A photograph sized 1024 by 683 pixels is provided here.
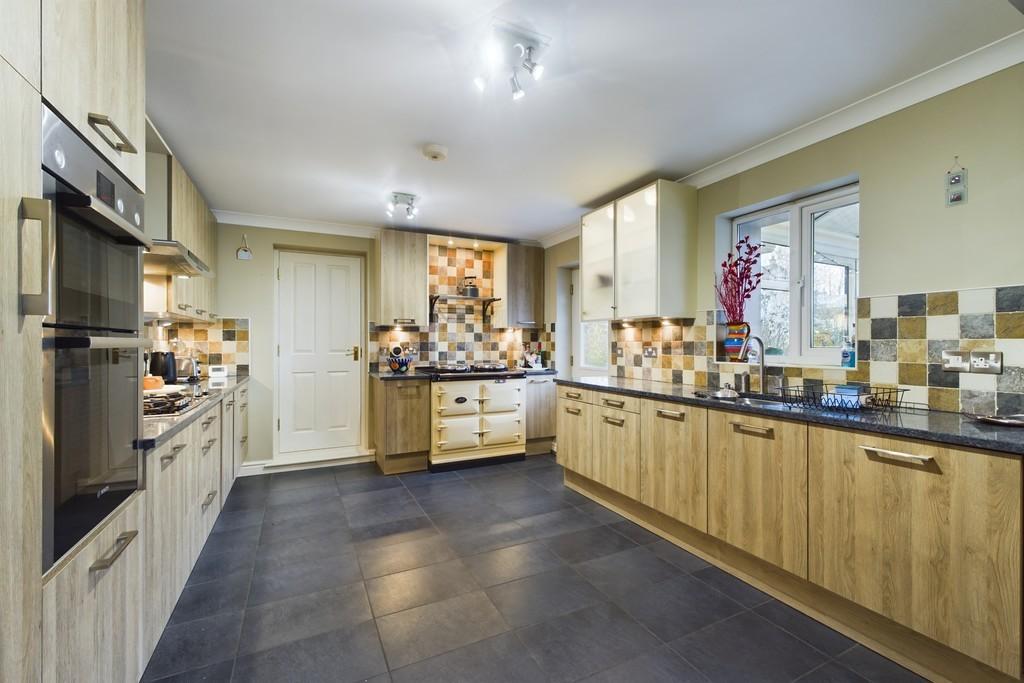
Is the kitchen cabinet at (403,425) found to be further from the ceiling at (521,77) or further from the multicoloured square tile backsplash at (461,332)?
the ceiling at (521,77)

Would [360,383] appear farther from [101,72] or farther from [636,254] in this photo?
[101,72]

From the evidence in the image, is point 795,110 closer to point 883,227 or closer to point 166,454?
point 883,227

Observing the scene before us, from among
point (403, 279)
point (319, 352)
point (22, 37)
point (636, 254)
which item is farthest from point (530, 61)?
point (319, 352)

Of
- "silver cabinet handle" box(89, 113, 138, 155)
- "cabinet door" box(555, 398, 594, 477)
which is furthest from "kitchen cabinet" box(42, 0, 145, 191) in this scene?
"cabinet door" box(555, 398, 594, 477)

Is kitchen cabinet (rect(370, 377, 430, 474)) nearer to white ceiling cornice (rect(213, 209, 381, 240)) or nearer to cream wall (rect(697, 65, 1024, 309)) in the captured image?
white ceiling cornice (rect(213, 209, 381, 240))

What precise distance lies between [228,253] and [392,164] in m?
2.13

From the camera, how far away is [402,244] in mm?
4445

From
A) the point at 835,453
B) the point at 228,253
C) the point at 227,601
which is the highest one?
the point at 228,253

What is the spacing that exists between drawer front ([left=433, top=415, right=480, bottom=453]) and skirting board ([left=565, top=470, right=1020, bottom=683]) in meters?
1.85

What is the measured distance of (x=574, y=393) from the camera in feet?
11.5

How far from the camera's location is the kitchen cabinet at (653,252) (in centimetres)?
305

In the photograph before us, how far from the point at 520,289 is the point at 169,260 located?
314cm

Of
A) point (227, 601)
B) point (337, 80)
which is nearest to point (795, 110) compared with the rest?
point (337, 80)

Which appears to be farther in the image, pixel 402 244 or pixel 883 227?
pixel 402 244
